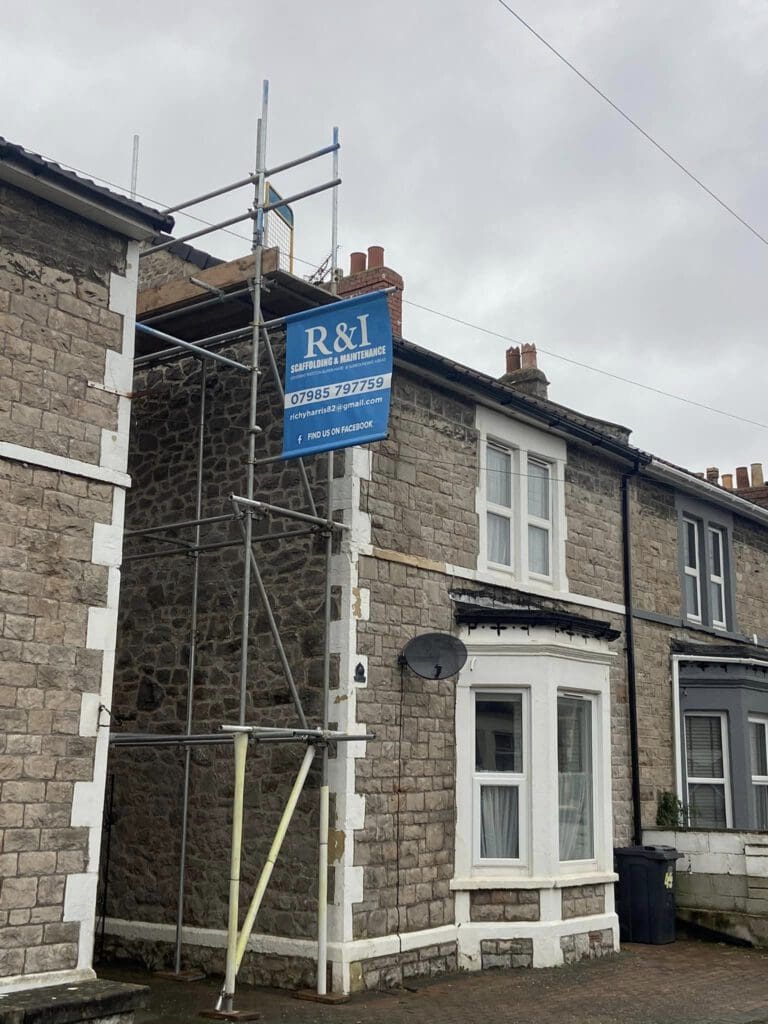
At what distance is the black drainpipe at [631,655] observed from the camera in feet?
47.2

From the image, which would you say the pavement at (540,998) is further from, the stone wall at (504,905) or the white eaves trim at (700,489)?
the white eaves trim at (700,489)

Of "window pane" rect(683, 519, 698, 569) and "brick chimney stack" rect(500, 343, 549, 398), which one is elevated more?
"brick chimney stack" rect(500, 343, 549, 398)

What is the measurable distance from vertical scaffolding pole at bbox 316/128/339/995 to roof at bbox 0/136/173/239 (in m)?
2.28

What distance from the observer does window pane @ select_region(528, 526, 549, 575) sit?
45.1 ft

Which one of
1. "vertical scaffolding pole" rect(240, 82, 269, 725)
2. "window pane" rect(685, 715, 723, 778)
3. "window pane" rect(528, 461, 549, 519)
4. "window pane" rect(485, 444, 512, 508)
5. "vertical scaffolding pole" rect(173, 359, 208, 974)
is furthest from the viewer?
"window pane" rect(685, 715, 723, 778)

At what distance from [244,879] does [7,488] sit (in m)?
4.76

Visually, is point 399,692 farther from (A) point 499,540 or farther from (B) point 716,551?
(B) point 716,551

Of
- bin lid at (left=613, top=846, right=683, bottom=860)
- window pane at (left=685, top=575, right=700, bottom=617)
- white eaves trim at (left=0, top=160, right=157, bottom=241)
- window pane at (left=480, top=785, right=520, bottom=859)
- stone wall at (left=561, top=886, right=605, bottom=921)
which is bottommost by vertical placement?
stone wall at (left=561, top=886, right=605, bottom=921)

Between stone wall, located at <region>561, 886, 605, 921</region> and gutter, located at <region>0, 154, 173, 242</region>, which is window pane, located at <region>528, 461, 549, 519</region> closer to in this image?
stone wall, located at <region>561, 886, 605, 921</region>


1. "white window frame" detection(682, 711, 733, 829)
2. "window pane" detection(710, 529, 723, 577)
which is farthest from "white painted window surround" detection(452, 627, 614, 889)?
"window pane" detection(710, 529, 723, 577)

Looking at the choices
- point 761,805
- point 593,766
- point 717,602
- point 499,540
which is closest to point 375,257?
point 499,540

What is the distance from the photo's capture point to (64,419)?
28.9 ft

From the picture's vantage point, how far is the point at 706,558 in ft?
56.1

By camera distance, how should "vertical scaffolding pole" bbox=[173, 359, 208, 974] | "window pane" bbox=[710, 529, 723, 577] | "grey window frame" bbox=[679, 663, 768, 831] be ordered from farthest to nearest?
"window pane" bbox=[710, 529, 723, 577]
"grey window frame" bbox=[679, 663, 768, 831]
"vertical scaffolding pole" bbox=[173, 359, 208, 974]
